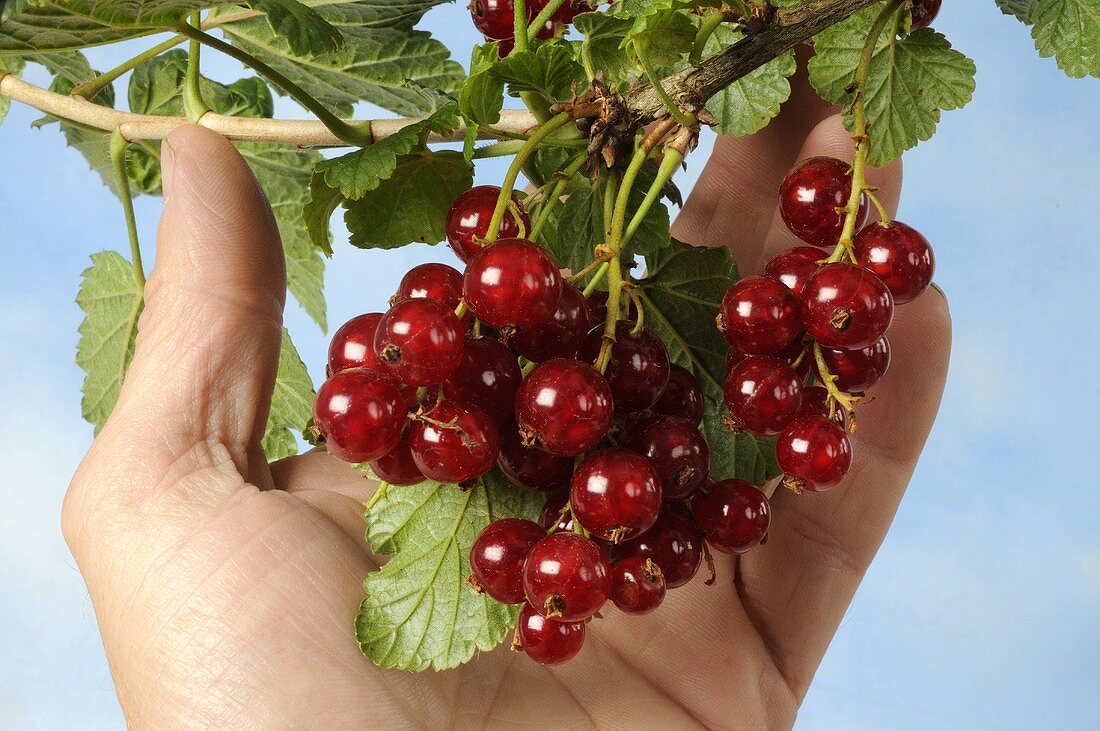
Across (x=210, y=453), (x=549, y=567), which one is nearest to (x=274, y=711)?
(x=210, y=453)

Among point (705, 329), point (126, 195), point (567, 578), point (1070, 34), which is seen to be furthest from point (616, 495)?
point (126, 195)

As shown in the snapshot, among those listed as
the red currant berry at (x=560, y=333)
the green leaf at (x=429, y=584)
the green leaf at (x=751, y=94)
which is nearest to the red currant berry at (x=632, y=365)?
the red currant berry at (x=560, y=333)

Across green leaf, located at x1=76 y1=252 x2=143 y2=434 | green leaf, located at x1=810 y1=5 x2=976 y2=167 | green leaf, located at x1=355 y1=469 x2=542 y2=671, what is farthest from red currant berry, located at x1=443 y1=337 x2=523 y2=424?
green leaf, located at x1=76 y1=252 x2=143 y2=434

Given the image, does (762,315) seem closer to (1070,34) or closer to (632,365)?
(632,365)

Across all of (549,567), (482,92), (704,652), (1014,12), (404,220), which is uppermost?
(1014,12)

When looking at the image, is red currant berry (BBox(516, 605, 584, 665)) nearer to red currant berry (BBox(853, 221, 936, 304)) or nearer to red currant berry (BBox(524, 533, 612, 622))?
red currant berry (BBox(524, 533, 612, 622))

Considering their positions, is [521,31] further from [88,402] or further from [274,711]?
[88,402]

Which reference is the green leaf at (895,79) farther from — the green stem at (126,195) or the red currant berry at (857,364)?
the green stem at (126,195)
